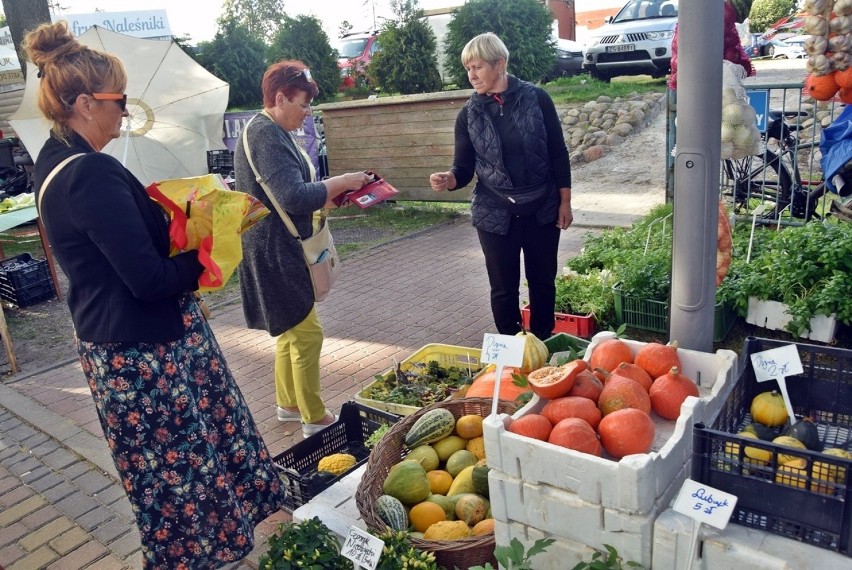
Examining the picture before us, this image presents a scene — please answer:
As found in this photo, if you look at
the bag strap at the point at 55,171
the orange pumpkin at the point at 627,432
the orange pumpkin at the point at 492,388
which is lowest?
the orange pumpkin at the point at 492,388

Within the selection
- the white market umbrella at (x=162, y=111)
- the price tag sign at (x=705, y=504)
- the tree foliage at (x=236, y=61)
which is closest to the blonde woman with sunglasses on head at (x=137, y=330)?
the price tag sign at (x=705, y=504)

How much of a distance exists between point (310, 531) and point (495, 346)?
93cm

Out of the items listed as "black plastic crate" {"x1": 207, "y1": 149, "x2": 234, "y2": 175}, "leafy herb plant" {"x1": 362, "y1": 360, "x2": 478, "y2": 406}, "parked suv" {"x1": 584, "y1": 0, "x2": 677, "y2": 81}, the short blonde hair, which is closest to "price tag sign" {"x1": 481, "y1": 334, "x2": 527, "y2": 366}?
"leafy herb plant" {"x1": 362, "y1": 360, "x2": 478, "y2": 406}

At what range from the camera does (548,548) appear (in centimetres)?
214

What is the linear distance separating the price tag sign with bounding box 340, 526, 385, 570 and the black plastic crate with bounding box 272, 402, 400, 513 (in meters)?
0.70

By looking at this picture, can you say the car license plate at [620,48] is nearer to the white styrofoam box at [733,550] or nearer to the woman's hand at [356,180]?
the woman's hand at [356,180]

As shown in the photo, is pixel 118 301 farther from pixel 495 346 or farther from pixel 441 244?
pixel 441 244

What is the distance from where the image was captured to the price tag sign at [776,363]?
221 cm

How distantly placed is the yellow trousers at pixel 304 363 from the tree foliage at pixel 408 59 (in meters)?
9.08

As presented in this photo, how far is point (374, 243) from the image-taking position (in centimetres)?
910

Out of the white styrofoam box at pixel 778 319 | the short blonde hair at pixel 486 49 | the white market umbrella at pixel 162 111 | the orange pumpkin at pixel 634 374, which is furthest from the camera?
the white market umbrella at pixel 162 111

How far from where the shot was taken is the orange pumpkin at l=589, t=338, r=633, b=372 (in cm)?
254

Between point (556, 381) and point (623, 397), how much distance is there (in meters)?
0.22

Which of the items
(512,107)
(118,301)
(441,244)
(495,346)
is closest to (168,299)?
(118,301)
